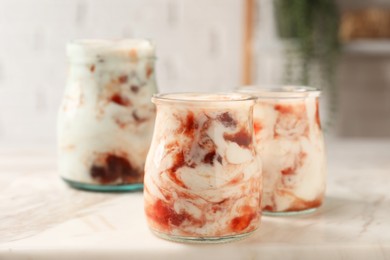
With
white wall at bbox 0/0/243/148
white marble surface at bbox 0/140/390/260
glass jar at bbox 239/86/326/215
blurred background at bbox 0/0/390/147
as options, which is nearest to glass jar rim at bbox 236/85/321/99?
glass jar at bbox 239/86/326/215

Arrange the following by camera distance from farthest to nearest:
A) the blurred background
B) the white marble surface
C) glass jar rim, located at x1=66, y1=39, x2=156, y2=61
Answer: the blurred background < glass jar rim, located at x1=66, y1=39, x2=156, y2=61 < the white marble surface

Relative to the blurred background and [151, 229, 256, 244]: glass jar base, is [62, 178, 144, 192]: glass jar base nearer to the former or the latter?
[151, 229, 256, 244]: glass jar base

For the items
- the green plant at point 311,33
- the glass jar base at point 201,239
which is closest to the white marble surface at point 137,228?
the glass jar base at point 201,239

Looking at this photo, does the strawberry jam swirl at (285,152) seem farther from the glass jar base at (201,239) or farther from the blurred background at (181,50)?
the blurred background at (181,50)

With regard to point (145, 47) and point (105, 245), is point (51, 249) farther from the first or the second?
point (145, 47)

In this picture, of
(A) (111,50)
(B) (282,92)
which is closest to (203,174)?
(B) (282,92)
